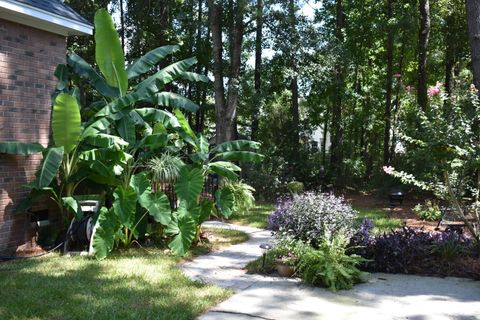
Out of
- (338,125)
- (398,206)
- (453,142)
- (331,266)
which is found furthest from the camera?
(338,125)

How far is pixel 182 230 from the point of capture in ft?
23.0

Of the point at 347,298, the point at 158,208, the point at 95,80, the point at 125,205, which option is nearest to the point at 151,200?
the point at 158,208

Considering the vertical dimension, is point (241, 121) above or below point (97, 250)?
Answer: above

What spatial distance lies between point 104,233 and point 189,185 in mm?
1497

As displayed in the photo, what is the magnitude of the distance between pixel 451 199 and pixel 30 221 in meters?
6.53

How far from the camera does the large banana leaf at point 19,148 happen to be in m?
6.71

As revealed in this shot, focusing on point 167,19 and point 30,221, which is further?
point 167,19

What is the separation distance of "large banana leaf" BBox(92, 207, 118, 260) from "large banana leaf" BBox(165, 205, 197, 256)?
821 millimetres

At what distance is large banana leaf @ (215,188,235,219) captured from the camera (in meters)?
8.29

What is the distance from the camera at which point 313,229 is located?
655 cm

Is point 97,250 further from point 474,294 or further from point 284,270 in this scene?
point 474,294

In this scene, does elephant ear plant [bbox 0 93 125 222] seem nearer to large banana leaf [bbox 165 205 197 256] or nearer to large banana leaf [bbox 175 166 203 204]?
large banana leaf [bbox 175 166 203 204]

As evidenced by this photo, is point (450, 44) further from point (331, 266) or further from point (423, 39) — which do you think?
point (331, 266)

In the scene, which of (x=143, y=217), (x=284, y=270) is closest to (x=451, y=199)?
(x=284, y=270)
